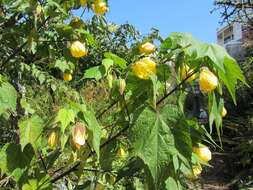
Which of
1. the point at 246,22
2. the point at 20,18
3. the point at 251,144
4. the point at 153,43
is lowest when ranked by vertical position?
the point at 251,144

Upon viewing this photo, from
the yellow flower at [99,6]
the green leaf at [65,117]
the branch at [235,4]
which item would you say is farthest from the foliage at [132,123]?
the branch at [235,4]

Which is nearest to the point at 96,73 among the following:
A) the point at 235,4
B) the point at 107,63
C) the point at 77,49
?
the point at 107,63

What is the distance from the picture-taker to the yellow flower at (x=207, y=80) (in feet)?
3.72

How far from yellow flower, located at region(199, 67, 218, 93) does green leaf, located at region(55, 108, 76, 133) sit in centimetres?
28

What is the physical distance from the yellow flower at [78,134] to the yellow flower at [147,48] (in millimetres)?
268

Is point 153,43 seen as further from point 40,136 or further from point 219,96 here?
point 40,136

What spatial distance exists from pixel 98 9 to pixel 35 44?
0.23 meters

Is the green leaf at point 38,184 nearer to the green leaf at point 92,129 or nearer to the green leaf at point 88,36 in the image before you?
the green leaf at point 92,129

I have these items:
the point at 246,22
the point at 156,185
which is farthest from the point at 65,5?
the point at 246,22

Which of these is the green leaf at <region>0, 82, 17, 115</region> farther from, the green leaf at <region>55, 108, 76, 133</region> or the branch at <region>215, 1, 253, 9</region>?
the branch at <region>215, 1, 253, 9</region>

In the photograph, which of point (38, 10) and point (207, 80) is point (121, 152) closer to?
point (207, 80)

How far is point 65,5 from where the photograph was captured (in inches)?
71.9

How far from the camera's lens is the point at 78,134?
116 cm

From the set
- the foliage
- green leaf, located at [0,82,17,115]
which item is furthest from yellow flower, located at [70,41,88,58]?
green leaf, located at [0,82,17,115]
